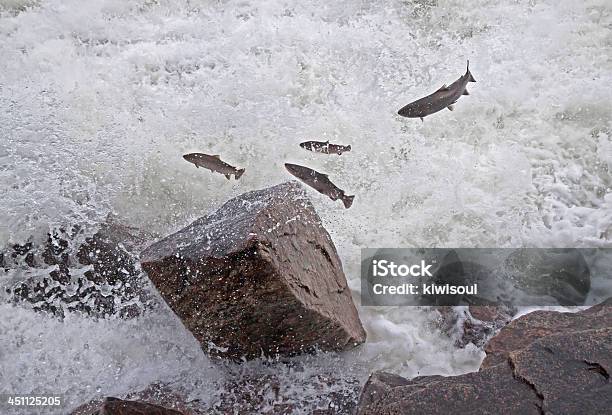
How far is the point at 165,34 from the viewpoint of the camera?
5.79 metres

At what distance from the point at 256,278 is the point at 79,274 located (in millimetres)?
1497

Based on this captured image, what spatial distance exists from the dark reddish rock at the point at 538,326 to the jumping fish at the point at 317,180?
3.78ft

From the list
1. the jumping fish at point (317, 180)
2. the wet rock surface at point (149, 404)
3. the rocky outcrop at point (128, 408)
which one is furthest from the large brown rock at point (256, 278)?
the jumping fish at point (317, 180)

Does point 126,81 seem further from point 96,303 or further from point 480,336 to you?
point 480,336

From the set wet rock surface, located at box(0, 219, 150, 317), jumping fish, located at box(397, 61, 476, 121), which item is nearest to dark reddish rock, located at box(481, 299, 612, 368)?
jumping fish, located at box(397, 61, 476, 121)

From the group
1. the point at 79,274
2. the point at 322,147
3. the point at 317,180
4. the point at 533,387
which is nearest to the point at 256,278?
the point at 533,387

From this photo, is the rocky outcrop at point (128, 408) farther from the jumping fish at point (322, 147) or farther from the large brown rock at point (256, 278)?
the jumping fish at point (322, 147)

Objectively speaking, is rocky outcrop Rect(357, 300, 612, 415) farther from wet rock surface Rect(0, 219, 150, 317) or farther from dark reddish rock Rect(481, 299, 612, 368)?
wet rock surface Rect(0, 219, 150, 317)

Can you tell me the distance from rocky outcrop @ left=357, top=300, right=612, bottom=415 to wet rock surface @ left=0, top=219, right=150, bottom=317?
1721 millimetres

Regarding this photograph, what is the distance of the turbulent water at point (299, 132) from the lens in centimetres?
356

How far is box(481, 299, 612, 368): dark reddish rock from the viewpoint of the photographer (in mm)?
2934

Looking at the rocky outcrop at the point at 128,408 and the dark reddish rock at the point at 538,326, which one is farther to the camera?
the dark reddish rock at the point at 538,326

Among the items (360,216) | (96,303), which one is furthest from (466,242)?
(96,303)

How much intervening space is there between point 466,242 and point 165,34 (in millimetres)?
3338
